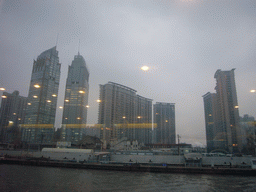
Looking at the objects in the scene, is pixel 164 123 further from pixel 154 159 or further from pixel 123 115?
pixel 154 159

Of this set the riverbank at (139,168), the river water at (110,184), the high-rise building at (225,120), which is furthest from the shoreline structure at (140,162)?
the high-rise building at (225,120)

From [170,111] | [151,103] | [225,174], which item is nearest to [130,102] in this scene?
[151,103]

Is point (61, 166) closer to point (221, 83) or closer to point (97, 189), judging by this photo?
point (97, 189)

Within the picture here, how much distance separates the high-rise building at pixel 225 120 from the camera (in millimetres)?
25767

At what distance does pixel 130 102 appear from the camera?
39156mm

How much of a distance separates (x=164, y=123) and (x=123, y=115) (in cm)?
924

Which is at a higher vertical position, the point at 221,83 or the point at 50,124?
the point at 221,83

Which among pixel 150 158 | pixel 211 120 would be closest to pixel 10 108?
pixel 150 158

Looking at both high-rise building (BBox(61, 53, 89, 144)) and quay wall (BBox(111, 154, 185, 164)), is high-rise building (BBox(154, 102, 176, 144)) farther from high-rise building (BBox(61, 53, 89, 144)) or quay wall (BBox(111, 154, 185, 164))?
quay wall (BBox(111, 154, 185, 164))

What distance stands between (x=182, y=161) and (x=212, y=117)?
16.8 metres

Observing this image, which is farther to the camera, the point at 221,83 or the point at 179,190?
the point at 221,83

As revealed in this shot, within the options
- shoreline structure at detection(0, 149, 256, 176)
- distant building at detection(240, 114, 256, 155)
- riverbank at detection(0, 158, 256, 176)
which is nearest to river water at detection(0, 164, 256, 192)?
riverbank at detection(0, 158, 256, 176)

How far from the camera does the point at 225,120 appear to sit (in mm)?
28641

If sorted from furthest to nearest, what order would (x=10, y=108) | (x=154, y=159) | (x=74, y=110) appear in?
(x=74, y=110) → (x=154, y=159) → (x=10, y=108)
